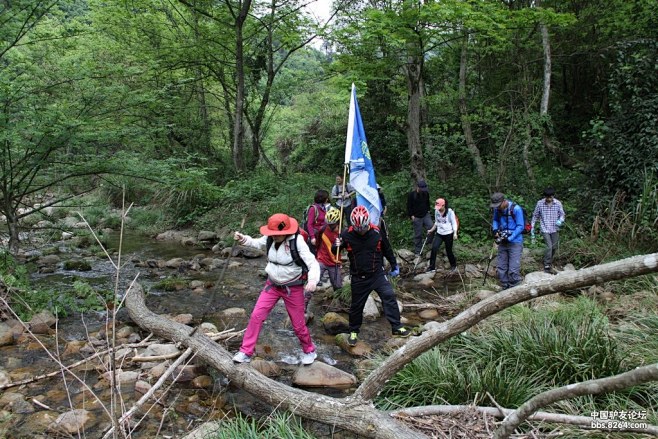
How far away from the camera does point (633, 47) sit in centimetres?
945

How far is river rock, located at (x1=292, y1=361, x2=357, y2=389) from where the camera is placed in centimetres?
461

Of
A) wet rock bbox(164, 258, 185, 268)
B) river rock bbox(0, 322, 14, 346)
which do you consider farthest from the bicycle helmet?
wet rock bbox(164, 258, 185, 268)

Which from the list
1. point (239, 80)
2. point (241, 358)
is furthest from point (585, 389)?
point (239, 80)

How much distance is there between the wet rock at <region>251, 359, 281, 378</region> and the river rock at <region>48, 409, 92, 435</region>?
170cm

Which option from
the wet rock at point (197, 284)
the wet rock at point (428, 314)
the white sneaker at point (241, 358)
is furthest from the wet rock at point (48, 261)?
the wet rock at point (428, 314)

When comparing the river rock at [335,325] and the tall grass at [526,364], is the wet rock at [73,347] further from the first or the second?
the tall grass at [526,364]

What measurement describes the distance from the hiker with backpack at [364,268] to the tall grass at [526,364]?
117 cm

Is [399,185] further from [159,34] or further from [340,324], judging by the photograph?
[159,34]

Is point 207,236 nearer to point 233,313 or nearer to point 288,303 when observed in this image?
point 233,313

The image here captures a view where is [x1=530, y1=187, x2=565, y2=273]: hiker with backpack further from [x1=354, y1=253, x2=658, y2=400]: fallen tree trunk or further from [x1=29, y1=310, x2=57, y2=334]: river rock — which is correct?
[x1=29, y1=310, x2=57, y2=334]: river rock

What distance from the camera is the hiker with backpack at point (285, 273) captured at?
473 cm

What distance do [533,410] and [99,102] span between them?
7344mm

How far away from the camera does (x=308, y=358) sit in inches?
199

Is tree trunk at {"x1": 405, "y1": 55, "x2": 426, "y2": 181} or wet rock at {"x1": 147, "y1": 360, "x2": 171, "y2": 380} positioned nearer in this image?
wet rock at {"x1": 147, "y1": 360, "x2": 171, "y2": 380}
